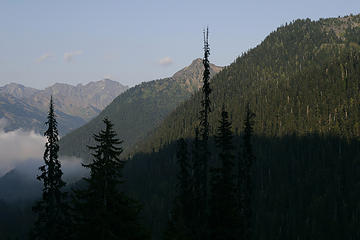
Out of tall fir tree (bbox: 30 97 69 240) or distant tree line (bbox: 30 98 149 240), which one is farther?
tall fir tree (bbox: 30 97 69 240)

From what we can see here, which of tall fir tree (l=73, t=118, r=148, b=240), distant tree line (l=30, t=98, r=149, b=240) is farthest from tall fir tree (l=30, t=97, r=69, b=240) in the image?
tall fir tree (l=73, t=118, r=148, b=240)

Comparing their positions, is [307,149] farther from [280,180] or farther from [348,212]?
[348,212]

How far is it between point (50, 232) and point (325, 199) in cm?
14062

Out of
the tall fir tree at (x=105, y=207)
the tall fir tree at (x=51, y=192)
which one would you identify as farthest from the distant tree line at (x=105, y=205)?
the tall fir tree at (x=51, y=192)

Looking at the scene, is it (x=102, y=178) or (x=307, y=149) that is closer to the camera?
(x=102, y=178)

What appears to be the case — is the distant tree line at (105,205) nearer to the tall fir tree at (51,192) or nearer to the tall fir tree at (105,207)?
the tall fir tree at (105,207)

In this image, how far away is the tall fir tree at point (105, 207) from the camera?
60.3 feet

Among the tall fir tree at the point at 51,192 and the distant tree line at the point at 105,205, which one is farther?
the tall fir tree at the point at 51,192

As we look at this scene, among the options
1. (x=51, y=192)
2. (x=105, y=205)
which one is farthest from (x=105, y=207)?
(x=51, y=192)

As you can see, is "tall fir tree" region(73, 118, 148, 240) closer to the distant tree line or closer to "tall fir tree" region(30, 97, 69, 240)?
the distant tree line

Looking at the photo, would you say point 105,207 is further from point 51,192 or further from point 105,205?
point 51,192

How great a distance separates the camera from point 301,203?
16062 centimetres

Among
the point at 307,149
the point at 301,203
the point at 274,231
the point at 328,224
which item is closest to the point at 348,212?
the point at 328,224

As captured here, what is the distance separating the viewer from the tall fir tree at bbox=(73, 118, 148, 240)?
18375mm
